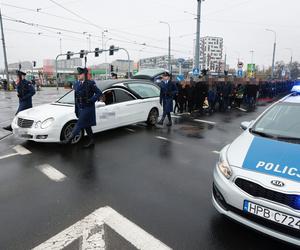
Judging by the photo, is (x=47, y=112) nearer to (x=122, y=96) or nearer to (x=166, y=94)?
(x=122, y=96)

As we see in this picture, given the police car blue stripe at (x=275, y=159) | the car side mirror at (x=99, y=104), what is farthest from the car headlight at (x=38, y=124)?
the police car blue stripe at (x=275, y=159)

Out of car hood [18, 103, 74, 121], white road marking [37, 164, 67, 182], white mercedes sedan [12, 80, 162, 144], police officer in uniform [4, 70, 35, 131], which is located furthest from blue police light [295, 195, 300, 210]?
police officer in uniform [4, 70, 35, 131]

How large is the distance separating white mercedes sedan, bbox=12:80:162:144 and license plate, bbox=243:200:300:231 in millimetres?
4711

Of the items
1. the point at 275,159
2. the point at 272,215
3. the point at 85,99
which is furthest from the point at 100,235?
the point at 85,99

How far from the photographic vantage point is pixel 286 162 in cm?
267

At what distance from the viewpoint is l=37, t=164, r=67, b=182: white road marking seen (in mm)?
4488

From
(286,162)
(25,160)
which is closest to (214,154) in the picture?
(286,162)

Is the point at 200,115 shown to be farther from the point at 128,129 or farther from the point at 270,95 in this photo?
the point at 270,95

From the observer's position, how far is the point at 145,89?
8.98 meters

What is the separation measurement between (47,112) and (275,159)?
17.0ft

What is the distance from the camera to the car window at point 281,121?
11.4 ft

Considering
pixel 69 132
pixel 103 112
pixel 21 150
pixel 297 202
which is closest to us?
pixel 297 202

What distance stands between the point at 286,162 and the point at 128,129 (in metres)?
6.12

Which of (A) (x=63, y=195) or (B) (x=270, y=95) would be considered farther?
(B) (x=270, y=95)
